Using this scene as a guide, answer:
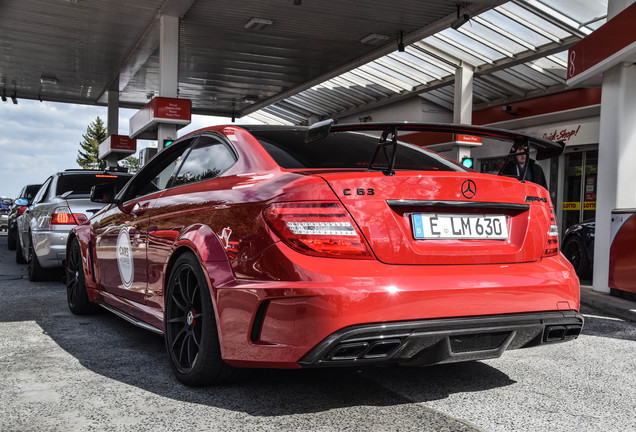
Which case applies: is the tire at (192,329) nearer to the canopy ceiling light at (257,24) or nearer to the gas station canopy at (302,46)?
the gas station canopy at (302,46)

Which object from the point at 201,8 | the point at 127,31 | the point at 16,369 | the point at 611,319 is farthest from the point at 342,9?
the point at 16,369

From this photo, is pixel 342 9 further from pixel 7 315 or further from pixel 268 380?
pixel 268 380

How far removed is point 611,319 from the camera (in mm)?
A: 6500

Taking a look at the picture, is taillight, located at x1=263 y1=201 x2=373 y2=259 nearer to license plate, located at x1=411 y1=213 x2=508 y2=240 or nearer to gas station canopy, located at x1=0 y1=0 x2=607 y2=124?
license plate, located at x1=411 y1=213 x2=508 y2=240

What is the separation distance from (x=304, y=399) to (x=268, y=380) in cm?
38

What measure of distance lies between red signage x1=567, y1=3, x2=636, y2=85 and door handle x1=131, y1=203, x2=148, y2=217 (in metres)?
6.20

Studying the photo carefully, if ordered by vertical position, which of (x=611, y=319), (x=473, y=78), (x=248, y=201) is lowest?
(x=611, y=319)

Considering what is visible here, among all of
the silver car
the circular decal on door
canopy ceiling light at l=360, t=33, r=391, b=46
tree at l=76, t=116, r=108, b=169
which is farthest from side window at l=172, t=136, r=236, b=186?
tree at l=76, t=116, r=108, b=169

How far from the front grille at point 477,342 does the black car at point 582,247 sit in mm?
8197

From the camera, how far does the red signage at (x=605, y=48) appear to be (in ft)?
25.6

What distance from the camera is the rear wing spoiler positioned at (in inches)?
118

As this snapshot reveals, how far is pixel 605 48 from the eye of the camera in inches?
332

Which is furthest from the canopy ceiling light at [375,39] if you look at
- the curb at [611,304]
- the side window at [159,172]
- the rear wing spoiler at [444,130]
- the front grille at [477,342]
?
the front grille at [477,342]

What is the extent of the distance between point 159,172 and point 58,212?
3.71m
